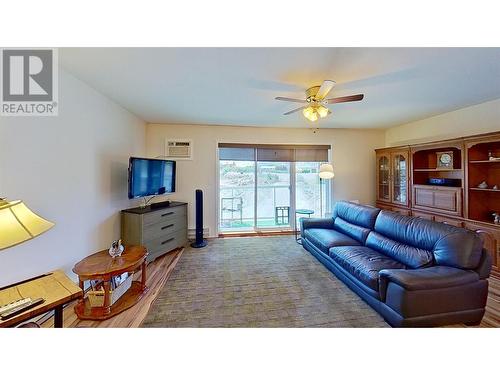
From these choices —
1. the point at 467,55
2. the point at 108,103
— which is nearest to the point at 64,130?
the point at 108,103

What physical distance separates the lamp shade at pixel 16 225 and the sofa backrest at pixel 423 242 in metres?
2.90

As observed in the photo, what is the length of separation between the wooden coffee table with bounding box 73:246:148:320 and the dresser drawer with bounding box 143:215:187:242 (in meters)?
0.77

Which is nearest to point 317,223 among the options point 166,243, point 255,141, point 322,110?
point 322,110

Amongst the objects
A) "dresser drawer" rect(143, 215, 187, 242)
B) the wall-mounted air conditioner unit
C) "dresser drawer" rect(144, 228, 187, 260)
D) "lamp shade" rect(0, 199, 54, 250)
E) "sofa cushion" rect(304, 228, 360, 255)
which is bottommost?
"dresser drawer" rect(144, 228, 187, 260)

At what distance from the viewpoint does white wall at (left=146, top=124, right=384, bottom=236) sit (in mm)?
4215

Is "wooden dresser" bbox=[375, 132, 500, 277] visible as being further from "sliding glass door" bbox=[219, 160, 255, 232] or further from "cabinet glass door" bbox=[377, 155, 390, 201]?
"sliding glass door" bbox=[219, 160, 255, 232]

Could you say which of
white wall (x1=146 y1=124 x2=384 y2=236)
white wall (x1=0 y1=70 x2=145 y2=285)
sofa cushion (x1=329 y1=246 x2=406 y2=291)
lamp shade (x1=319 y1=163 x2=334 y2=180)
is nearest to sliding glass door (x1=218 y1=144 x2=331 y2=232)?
white wall (x1=146 y1=124 x2=384 y2=236)

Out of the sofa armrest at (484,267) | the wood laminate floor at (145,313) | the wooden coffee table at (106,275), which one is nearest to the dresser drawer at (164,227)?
the wood laminate floor at (145,313)

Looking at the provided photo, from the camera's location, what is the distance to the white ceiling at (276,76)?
1719mm

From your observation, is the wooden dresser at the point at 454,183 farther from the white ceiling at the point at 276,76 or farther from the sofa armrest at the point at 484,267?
the sofa armrest at the point at 484,267
